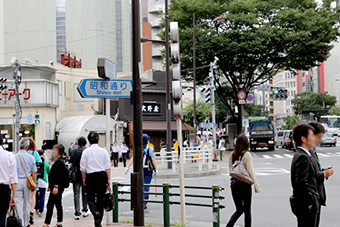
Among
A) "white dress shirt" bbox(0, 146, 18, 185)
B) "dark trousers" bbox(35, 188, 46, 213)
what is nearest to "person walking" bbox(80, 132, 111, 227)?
"white dress shirt" bbox(0, 146, 18, 185)

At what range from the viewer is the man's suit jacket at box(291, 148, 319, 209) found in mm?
5613

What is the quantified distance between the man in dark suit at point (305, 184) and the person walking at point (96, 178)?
413 centimetres

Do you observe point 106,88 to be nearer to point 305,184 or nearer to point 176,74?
point 176,74

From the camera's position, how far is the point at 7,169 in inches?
273

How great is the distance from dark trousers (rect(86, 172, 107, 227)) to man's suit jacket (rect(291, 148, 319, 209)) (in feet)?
13.7

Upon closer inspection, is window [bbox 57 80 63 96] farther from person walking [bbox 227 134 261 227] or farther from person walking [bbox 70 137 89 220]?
person walking [bbox 227 134 261 227]

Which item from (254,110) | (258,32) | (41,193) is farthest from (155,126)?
(254,110)

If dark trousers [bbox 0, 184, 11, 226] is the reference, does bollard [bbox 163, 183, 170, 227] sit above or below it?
below

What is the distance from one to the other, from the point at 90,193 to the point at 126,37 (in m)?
47.7

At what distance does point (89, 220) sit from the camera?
10805 mm

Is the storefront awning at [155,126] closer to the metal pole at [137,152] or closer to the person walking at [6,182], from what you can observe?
the metal pole at [137,152]

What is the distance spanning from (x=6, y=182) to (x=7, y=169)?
0.18 metres

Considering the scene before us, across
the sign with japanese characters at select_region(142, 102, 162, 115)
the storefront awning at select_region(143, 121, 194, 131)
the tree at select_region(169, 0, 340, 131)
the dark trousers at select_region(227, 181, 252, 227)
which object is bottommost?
the dark trousers at select_region(227, 181, 252, 227)

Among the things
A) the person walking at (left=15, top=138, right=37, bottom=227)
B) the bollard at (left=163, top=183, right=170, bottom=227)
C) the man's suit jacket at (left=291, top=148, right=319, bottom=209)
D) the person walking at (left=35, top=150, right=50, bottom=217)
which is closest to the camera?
the man's suit jacket at (left=291, top=148, right=319, bottom=209)
